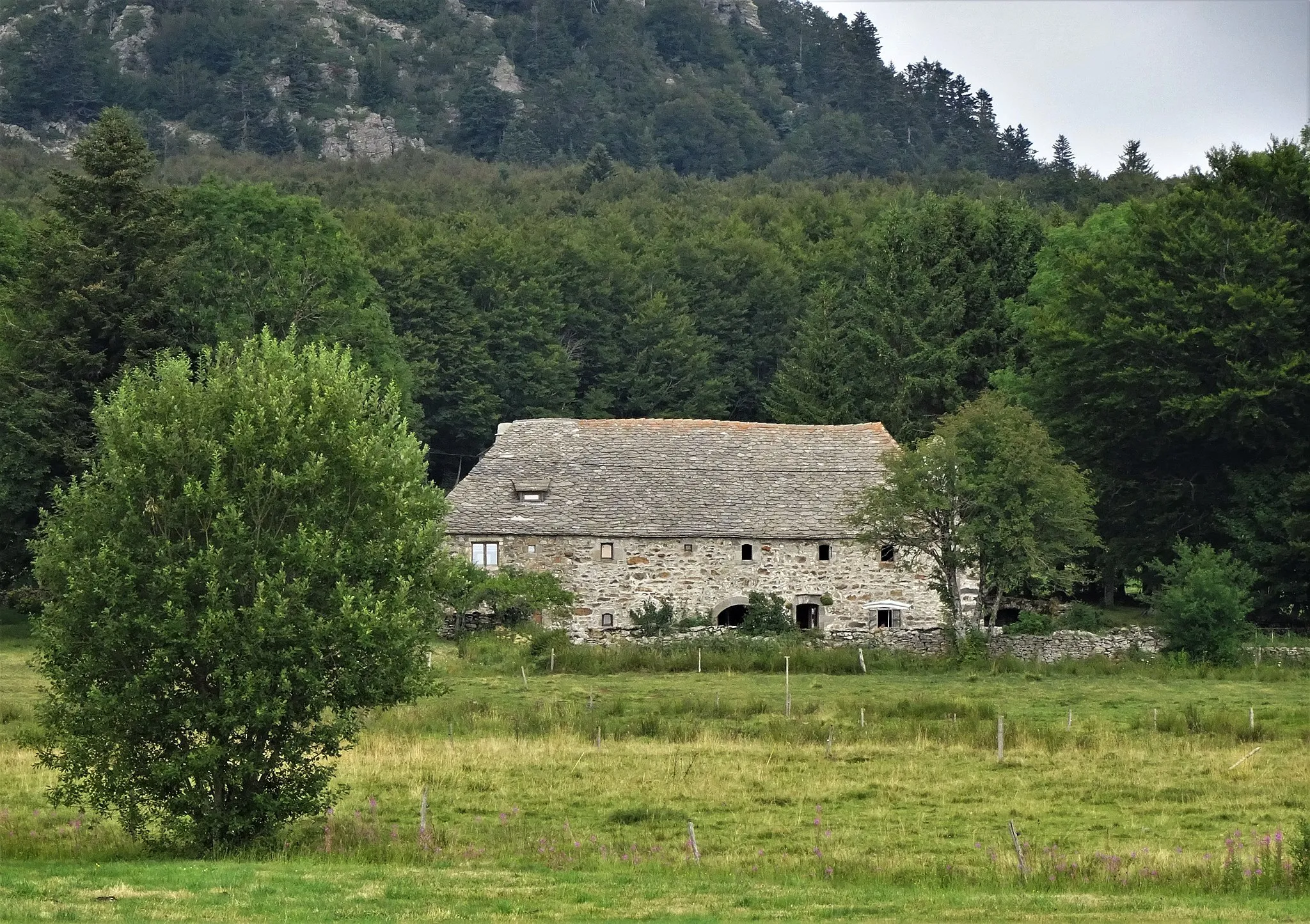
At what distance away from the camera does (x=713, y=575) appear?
169 ft

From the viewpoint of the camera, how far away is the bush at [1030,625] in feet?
156

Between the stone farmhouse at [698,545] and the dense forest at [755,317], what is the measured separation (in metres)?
8.20

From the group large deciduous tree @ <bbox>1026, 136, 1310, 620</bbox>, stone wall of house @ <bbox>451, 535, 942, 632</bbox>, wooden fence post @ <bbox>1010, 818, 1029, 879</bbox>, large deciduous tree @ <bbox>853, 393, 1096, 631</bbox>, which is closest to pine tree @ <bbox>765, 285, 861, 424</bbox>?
large deciduous tree @ <bbox>1026, 136, 1310, 620</bbox>

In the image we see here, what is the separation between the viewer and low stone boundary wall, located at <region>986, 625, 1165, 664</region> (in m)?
45.8

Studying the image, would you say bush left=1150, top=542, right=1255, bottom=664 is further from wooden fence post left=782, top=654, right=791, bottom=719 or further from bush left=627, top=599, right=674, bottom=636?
bush left=627, top=599, right=674, bottom=636

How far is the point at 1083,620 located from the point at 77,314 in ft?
93.8

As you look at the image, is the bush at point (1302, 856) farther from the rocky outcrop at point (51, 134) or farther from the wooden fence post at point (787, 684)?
the rocky outcrop at point (51, 134)

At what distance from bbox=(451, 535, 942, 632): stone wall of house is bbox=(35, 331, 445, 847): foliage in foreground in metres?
25.8

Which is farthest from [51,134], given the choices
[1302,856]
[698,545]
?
[1302,856]

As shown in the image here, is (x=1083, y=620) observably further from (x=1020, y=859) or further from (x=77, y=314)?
(x=77, y=314)

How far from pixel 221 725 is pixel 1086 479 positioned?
118ft

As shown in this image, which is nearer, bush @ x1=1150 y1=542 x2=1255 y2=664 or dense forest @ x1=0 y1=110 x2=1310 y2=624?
bush @ x1=1150 y1=542 x2=1255 y2=664

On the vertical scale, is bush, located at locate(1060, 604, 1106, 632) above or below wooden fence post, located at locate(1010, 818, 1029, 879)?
above

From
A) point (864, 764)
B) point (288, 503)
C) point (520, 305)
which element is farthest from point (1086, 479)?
point (520, 305)
